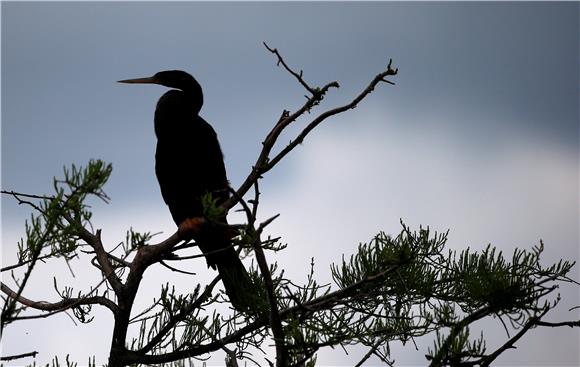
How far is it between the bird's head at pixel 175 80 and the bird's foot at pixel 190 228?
3.88 ft

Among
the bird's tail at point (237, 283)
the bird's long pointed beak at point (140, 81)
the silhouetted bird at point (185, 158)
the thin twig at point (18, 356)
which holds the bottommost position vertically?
the thin twig at point (18, 356)

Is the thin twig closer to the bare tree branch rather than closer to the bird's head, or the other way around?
the bare tree branch

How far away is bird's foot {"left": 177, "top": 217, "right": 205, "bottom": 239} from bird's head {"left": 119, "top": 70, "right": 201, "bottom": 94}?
46.5 inches

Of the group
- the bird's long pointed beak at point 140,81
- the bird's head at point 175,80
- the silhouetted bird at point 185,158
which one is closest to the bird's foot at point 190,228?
the silhouetted bird at point 185,158

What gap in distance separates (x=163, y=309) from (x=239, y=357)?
51cm

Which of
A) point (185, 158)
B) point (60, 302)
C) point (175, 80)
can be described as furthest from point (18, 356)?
point (175, 80)

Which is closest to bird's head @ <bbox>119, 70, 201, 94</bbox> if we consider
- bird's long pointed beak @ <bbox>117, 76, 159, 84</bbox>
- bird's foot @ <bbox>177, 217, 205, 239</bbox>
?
bird's long pointed beak @ <bbox>117, 76, 159, 84</bbox>

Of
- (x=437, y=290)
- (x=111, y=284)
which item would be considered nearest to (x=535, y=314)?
(x=437, y=290)

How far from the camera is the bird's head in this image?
4.77 meters

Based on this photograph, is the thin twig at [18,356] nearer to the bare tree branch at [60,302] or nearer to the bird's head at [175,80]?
the bare tree branch at [60,302]

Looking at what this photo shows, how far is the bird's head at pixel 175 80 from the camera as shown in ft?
15.6

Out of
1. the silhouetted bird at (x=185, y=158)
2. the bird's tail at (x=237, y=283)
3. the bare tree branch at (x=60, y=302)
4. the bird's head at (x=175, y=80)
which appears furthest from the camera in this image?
the bird's head at (x=175, y=80)

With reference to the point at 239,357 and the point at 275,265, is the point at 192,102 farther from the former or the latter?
the point at 239,357

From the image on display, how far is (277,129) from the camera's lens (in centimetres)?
331
